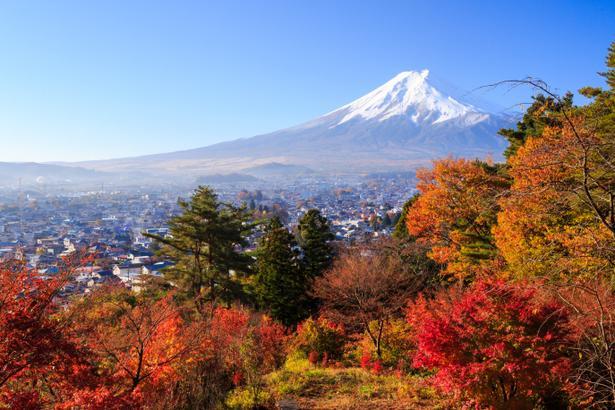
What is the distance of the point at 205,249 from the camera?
66.1 ft

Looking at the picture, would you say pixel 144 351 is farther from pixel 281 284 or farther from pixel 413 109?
pixel 413 109

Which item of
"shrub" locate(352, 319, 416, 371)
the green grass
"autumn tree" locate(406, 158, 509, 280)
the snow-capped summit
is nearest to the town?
the green grass

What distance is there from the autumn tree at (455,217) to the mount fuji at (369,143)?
365 ft

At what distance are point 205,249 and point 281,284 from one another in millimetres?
4169

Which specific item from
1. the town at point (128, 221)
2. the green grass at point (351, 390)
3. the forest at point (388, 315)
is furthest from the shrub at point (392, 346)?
the town at point (128, 221)

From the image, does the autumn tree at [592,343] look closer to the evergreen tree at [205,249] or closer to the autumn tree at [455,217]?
the autumn tree at [455,217]

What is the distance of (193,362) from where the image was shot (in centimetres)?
892

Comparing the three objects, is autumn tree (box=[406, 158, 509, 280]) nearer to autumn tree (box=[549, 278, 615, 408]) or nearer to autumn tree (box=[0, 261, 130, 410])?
autumn tree (box=[549, 278, 615, 408])

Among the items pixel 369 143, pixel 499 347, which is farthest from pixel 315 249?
pixel 369 143

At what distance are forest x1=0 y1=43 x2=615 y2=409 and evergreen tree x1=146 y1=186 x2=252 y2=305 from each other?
0.26 ft

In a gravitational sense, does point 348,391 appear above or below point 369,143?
below

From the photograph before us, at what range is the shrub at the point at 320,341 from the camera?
13703 millimetres

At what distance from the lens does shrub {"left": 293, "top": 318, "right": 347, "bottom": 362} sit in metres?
13.7

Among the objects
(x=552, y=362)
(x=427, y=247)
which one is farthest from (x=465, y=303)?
(x=427, y=247)
